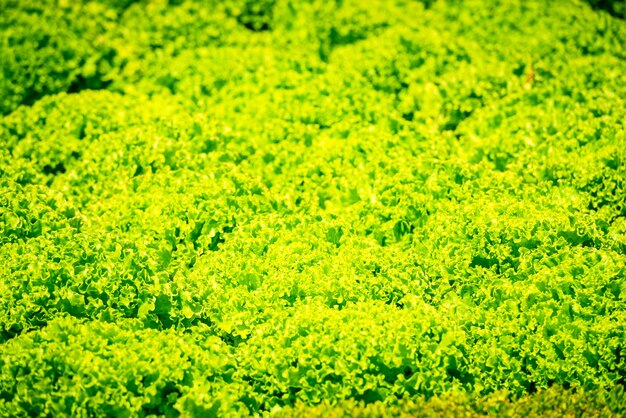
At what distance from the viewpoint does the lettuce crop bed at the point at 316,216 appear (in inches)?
226

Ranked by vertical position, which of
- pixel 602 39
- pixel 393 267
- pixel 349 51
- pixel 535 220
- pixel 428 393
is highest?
pixel 602 39

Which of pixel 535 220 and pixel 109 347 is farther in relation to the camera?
pixel 535 220

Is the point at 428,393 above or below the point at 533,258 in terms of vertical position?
below

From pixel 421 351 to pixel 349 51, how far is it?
610cm

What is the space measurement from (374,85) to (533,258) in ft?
13.6

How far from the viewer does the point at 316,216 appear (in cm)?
750

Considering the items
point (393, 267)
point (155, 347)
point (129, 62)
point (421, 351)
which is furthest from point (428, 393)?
point (129, 62)

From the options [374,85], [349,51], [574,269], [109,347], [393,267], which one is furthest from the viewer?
[349,51]

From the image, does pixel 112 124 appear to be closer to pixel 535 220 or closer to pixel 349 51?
pixel 349 51

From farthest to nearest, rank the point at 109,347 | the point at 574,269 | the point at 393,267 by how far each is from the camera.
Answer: the point at 393,267, the point at 574,269, the point at 109,347

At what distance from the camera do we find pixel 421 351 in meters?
5.83

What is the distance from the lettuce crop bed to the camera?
18.8 feet

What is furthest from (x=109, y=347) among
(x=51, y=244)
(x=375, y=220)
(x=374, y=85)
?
(x=374, y=85)

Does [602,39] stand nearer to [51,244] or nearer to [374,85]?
[374,85]
